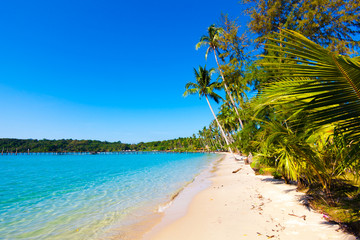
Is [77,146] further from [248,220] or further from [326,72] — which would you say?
[326,72]

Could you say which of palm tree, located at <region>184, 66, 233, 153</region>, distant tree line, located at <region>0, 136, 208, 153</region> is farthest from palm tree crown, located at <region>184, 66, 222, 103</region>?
distant tree line, located at <region>0, 136, 208, 153</region>

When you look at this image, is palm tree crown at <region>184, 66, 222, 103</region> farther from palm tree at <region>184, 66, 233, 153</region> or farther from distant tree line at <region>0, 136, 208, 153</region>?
distant tree line at <region>0, 136, 208, 153</region>

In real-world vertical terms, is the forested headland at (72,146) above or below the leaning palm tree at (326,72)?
above

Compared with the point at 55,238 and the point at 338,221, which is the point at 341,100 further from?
the point at 55,238

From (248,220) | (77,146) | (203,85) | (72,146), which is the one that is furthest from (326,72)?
(72,146)

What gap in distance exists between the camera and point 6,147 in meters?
152

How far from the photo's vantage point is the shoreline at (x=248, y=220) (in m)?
3.53

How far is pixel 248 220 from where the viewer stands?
14.3 ft

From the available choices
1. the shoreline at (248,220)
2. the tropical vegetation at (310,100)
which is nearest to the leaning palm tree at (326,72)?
the tropical vegetation at (310,100)

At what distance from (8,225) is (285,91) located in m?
9.27

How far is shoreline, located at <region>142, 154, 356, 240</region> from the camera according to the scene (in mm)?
3533

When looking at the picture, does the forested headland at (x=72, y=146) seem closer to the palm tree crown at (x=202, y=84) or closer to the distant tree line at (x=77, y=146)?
the distant tree line at (x=77, y=146)

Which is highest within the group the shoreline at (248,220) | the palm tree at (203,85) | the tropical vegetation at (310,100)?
the palm tree at (203,85)

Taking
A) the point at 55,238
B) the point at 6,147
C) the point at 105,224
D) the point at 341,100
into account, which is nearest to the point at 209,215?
the point at 105,224
